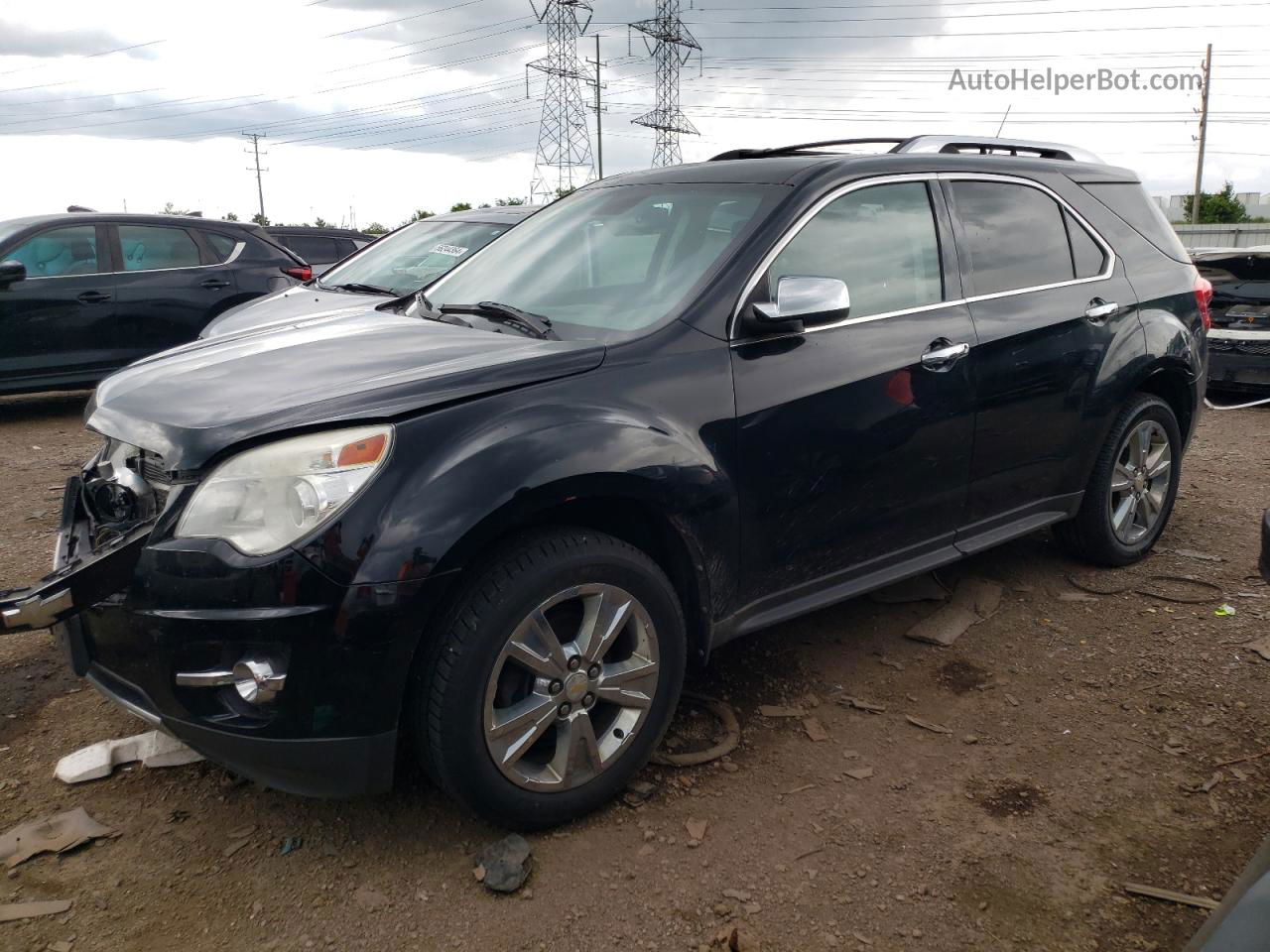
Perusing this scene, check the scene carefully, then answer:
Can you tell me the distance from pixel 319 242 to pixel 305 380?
1253cm

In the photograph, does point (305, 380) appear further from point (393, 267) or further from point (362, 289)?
point (393, 267)

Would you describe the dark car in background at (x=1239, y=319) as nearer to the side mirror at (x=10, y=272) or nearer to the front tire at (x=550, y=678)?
the front tire at (x=550, y=678)

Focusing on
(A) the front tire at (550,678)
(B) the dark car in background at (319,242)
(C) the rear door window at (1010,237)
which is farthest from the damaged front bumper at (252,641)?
(B) the dark car in background at (319,242)

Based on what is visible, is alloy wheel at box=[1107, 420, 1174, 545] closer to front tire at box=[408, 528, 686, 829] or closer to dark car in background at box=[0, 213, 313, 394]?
front tire at box=[408, 528, 686, 829]

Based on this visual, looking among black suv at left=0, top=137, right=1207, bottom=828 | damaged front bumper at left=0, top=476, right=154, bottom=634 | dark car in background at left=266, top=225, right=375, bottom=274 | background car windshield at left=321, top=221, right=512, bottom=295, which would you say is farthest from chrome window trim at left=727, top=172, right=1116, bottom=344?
dark car in background at left=266, top=225, right=375, bottom=274

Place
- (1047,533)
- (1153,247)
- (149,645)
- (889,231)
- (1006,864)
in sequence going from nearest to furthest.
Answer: (149,645) → (1006,864) → (889,231) → (1153,247) → (1047,533)

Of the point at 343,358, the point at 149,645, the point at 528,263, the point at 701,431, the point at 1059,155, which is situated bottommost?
the point at 149,645

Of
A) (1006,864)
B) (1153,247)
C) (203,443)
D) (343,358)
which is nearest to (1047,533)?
(1153,247)

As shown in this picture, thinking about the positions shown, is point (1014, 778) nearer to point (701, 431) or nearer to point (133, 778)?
point (701, 431)

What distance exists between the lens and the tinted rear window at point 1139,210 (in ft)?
15.2

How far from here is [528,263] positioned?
12.6 feet

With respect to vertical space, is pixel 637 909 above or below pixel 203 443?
below

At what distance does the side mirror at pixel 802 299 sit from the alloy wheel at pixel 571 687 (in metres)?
0.96

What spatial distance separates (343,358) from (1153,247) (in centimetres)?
368
